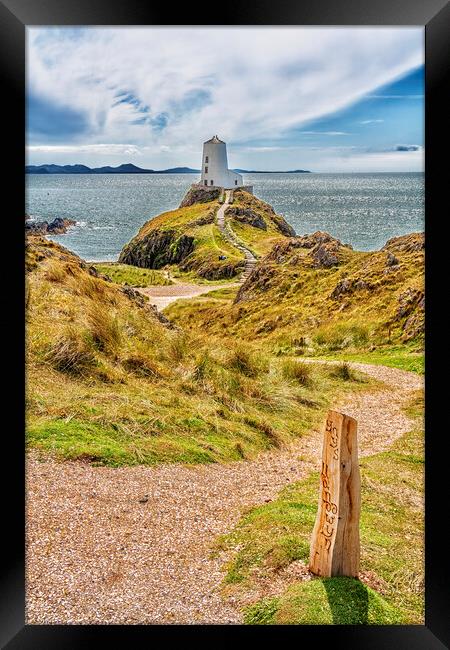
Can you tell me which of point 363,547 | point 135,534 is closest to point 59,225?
point 135,534

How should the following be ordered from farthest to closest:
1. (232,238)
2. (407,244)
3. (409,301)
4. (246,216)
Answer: (246,216) < (232,238) < (407,244) < (409,301)

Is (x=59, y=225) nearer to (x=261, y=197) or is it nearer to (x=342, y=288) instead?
(x=342, y=288)

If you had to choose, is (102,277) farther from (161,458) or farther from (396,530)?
(396,530)

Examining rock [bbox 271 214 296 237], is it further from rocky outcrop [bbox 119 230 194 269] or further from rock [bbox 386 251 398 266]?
rock [bbox 386 251 398 266]

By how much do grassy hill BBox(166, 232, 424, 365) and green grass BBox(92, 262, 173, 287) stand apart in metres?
2.08

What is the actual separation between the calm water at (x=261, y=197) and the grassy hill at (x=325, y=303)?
201cm

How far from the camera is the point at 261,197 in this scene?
20516 millimetres

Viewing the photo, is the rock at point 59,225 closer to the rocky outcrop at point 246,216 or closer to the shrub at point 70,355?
the rocky outcrop at point 246,216

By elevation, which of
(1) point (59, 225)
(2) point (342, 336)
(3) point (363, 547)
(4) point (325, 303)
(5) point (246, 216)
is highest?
(5) point (246, 216)

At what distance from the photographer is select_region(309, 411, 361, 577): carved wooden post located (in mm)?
2506

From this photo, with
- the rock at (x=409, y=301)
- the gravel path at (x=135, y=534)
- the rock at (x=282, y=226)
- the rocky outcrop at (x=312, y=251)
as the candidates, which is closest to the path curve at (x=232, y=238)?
the rocky outcrop at (x=312, y=251)

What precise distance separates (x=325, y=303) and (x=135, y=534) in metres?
6.56
